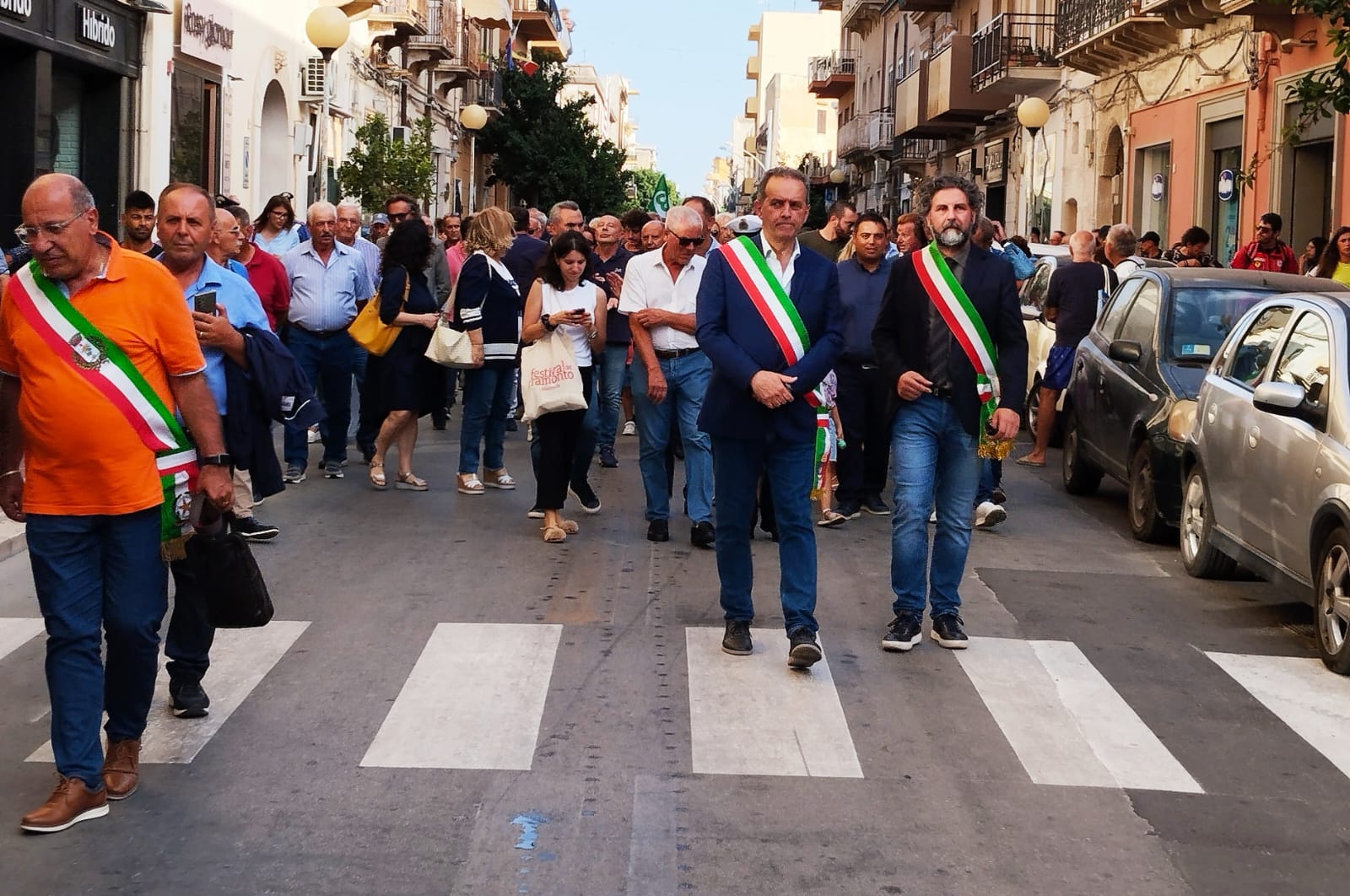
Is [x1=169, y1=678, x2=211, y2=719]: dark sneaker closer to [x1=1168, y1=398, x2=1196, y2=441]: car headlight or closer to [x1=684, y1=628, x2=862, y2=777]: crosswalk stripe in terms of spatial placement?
A: [x1=684, y1=628, x2=862, y2=777]: crosswalk stripe

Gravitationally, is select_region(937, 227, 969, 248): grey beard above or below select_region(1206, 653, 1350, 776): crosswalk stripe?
above

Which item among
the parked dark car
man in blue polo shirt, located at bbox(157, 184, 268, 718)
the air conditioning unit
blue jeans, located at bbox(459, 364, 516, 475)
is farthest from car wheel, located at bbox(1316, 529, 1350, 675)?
the air conditioning unit

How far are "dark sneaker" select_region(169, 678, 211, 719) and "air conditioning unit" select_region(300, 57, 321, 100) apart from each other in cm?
2391

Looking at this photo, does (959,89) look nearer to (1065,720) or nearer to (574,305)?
(574,305)

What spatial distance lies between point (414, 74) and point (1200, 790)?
124 feet

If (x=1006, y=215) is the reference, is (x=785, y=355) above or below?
below

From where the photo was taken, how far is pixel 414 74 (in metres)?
41.7

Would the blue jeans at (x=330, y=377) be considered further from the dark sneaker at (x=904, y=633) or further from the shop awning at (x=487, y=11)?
the shop awning at (x=487, y=11)

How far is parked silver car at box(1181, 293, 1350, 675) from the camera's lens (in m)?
7.69

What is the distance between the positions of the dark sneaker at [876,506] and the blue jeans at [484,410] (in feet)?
7.91

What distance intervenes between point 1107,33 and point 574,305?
19.0 metres

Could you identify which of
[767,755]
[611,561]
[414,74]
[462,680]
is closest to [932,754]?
[767,755]

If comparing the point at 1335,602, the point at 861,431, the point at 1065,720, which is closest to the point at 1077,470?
the point at 861,431

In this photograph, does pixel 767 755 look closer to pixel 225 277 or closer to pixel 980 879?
pixel 980 879
